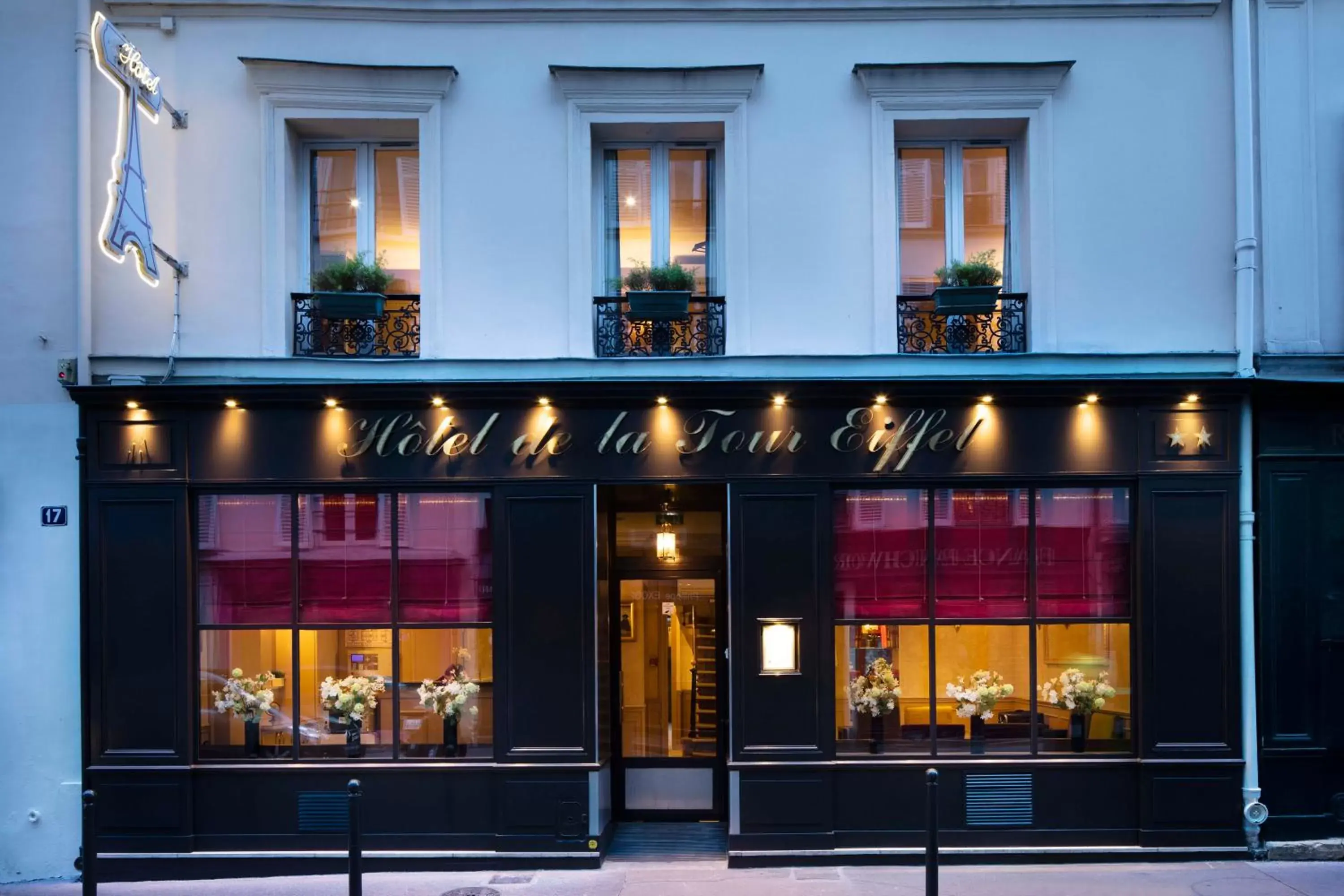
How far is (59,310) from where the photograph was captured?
8.10 metres

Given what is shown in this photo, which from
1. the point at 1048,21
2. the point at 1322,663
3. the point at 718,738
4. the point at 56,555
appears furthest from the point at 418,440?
the point at 1322,663

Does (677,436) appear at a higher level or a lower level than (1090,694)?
higher

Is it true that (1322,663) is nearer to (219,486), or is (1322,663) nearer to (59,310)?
(219,486)

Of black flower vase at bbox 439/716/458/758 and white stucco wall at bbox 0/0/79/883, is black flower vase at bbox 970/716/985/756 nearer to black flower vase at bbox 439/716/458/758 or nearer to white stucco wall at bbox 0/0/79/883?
black flower vase at bbox 439/716/458/758

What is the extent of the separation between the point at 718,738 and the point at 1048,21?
7.38 metres

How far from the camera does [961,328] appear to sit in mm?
8328

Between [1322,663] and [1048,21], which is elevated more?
[1048,21]

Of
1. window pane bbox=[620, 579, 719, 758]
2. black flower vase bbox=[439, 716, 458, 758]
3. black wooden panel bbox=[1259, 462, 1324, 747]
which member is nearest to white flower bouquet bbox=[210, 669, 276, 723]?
black flower vase bbox=[439, 716, 458, 758]

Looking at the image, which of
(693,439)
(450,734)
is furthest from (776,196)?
(450,734)

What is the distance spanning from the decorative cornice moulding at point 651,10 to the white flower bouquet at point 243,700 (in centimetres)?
597

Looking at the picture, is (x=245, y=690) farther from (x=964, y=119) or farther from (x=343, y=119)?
(x=964, y=119)

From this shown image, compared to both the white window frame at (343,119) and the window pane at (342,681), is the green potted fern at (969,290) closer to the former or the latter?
the white window frame at (343,119)

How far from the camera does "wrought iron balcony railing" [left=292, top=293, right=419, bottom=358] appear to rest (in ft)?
27.3

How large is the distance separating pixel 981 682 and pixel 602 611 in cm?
349
